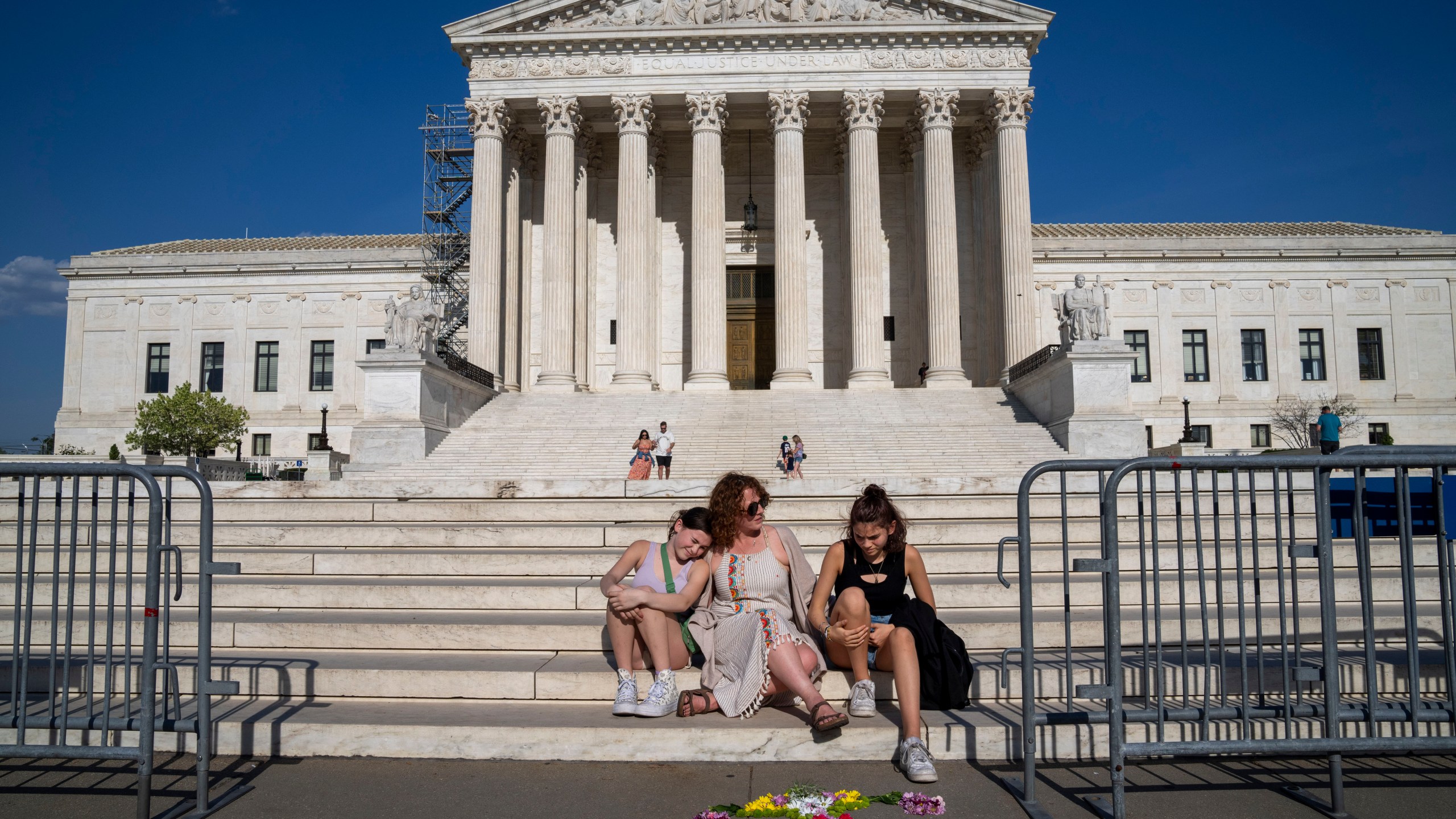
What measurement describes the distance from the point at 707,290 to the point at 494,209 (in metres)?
6.90

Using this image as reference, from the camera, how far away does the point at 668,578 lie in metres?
5.96

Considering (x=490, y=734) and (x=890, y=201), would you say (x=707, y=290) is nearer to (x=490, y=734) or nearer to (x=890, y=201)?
(x=890, y=201)

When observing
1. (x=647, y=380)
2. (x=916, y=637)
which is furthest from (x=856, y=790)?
(x=647, y=380)

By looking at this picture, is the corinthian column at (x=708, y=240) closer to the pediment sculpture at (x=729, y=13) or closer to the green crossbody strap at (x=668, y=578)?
the pediment sculpture at (x=729, y=13)

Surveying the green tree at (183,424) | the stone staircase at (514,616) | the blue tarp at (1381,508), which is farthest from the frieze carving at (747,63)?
the stone staircase at (514,616)

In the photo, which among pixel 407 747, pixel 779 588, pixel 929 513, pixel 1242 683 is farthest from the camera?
pixel 929 513

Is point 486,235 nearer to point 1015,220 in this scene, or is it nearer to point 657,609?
point 1015,220

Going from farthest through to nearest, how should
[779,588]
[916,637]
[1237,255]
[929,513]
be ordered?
[1237,255], [929,513], [779,588], [916,637]

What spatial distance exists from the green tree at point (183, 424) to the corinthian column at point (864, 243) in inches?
996

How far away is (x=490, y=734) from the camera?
203 inches

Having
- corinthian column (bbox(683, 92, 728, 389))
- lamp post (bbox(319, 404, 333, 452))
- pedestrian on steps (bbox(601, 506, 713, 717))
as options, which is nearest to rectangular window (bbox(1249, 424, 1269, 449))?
corinthian column (bbox(683, 92, 728, 389))

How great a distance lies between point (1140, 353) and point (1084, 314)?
21.0 metres

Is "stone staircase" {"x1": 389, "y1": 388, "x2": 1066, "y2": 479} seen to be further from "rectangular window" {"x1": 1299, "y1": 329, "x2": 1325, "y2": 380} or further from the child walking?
"rectangular window" {"x1": 1299, "y1": 329, "x2": 1325, "y2": 380}

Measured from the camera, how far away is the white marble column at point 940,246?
26366 mm
